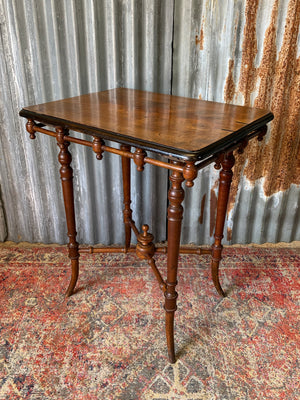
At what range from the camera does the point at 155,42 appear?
7.45ft

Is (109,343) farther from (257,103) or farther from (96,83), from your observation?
(257,103)

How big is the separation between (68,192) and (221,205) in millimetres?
875

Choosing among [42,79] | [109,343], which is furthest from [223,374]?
[42,79]

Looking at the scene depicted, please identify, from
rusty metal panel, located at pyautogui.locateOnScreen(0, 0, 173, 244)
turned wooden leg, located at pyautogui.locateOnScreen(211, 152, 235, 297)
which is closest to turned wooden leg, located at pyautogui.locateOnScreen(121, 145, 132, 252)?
rusty metal panel, located at pyautogui.locateOnScreen(0, 0, 173, 244)

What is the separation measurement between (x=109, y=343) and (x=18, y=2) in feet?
6.68

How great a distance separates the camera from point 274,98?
2.41 m

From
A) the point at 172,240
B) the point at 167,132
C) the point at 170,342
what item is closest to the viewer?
the point at 167,132

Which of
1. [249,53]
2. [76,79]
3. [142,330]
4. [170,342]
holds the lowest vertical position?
[142,330]

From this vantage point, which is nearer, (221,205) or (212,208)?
(221,205)

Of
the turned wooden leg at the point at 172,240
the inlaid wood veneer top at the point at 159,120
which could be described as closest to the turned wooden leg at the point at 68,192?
the inlaid wood veneer top at the point at 159,120

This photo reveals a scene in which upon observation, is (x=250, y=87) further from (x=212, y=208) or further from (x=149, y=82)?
(x=212, y=208)

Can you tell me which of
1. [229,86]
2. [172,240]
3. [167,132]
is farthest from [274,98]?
[172,240]

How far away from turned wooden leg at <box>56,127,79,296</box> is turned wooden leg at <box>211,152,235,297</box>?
818 millimetres

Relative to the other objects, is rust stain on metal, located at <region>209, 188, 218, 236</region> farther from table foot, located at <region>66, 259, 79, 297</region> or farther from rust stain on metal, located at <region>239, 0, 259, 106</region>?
table foot, located at <region>66, 259, 79, 297</region>
